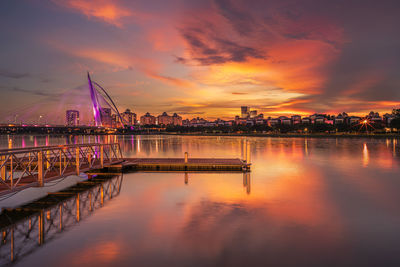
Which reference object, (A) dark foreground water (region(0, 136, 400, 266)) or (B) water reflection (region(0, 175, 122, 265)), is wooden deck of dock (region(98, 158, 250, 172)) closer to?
(A) dark foreground water (region(0, 136, 400, 266))

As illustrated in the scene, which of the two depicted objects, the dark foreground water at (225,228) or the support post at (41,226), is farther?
the support post at (41,226)

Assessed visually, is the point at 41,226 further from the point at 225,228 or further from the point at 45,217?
the point at 225,228

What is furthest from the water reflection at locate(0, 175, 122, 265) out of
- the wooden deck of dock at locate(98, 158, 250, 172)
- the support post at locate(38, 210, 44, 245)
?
the wooden deck of dock at locate(98, 158, 250, 172)

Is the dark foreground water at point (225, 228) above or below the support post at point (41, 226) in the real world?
below

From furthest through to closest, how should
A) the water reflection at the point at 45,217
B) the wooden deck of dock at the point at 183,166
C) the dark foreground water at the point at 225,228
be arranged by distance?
the wooden deck of dock at the point at 183,166
the water reflection at the point at 45,217
the dark foreground water at the point at 225,228

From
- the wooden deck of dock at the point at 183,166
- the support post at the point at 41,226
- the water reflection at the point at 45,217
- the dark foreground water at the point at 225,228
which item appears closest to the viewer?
the dark foreground water at the point at 225,228

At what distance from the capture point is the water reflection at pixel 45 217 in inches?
426

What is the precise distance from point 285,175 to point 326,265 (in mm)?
19869

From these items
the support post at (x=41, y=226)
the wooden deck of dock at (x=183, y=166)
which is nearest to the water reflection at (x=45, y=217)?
the support post at (x=41, y=226)

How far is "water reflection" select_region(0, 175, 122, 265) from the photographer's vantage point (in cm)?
1081

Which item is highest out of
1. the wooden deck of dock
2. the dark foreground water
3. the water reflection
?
the wooden deck of dock

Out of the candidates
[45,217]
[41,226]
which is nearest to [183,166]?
[45,217]

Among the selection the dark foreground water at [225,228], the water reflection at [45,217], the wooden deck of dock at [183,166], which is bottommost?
the dark foreground water at [225,228]

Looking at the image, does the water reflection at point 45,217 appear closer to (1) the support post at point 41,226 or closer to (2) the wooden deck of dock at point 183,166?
(1) the support post at point 41,226
